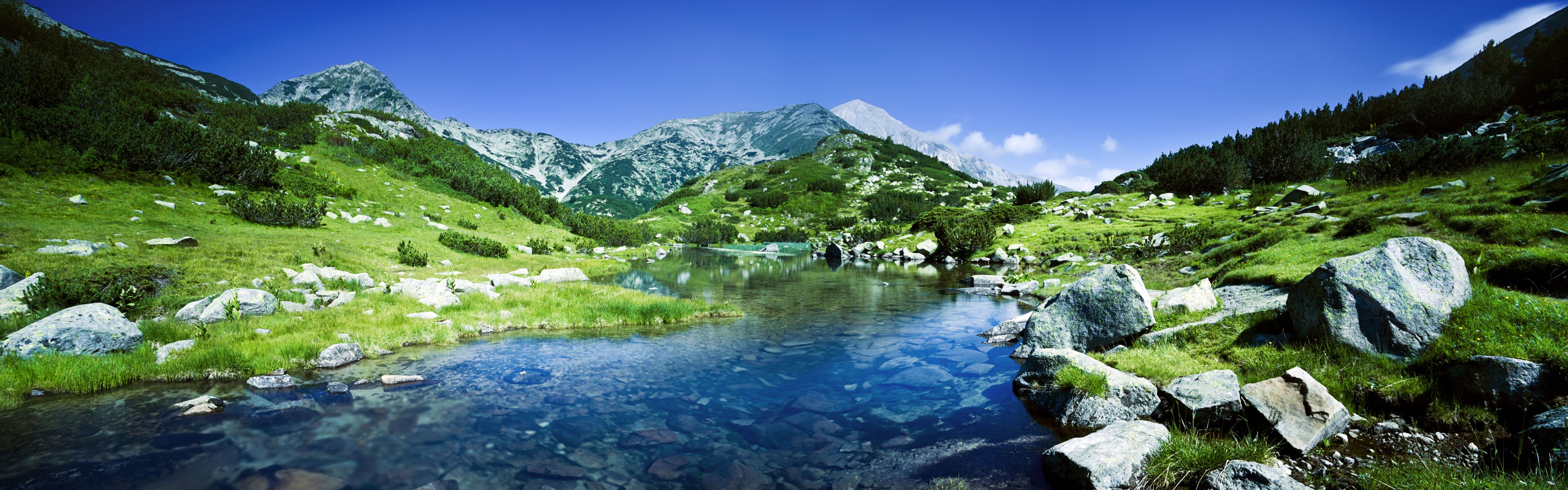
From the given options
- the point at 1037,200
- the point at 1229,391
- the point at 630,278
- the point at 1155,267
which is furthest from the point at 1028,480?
→ the point at 1037,200

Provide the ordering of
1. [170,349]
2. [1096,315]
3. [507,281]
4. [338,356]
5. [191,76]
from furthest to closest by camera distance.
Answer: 1. [191,76]
2. [507,281]
3. [1096,315]
4. [338,356]
5. [170,349]

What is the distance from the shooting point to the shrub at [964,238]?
47281 mm

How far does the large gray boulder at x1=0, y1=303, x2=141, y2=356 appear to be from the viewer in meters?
9.42

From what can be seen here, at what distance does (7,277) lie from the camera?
12.6 metres

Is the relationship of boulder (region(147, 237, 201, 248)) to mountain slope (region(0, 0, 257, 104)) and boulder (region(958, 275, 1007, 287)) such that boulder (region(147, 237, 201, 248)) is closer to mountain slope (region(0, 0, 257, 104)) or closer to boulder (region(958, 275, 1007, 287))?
boulder (region(958, 275, 1007, 287))

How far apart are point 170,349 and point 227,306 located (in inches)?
131

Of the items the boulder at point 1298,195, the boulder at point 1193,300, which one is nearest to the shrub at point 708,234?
the boulder at point 1298,195

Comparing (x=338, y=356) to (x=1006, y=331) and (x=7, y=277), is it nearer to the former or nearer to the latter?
(x=7, y=277)

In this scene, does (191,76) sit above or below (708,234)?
above

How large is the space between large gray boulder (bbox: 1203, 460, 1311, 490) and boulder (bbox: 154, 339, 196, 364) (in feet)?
59.5

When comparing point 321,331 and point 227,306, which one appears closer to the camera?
point 321,331

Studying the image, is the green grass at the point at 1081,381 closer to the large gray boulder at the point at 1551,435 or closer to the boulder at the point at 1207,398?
the boulder at the point at 1207,398

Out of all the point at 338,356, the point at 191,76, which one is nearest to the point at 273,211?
the point at 338,356

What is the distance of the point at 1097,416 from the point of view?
8.47 metres
